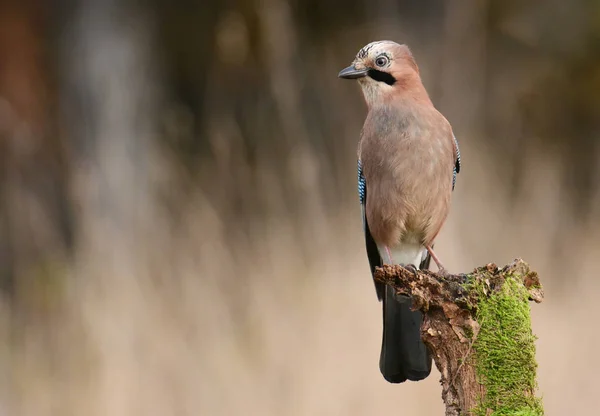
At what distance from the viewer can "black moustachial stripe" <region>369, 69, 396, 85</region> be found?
3.59 meters

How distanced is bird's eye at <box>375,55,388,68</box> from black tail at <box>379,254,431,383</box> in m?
0.89

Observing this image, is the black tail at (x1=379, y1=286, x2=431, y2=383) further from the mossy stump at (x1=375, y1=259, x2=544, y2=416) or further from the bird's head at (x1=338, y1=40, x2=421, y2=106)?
the mossy stump at (x1=375, y1=259, x2=544, y2=416)

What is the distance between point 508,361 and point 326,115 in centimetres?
322

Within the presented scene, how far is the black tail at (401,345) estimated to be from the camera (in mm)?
3467

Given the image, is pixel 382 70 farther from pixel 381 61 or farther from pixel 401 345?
pixel 401 345

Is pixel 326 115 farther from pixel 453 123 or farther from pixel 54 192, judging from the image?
pixel 54 192

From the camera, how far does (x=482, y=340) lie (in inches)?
93.1

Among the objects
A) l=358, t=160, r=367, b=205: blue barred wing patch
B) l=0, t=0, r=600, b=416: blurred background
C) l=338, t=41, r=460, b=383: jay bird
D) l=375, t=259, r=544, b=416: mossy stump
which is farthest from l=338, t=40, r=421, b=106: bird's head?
l=375, t=259, r=544, b=416: mossy stump

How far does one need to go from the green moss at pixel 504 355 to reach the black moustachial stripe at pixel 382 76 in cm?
138

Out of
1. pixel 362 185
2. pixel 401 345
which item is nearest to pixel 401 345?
pixel 401 345

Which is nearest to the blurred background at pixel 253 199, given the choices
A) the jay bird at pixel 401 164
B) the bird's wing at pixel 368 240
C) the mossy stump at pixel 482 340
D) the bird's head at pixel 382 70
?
the bird's wing at pixel 368 240

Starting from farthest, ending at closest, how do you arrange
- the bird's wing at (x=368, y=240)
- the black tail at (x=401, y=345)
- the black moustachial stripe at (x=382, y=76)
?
the bird's wing at (x=368, y=240) → the black moustachial stripe at (x=382, y=76) → the black tail at (x=401, y=345)

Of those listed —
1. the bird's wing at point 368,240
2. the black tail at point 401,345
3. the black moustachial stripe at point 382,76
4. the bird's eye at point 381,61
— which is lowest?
the black tail at point 401,345

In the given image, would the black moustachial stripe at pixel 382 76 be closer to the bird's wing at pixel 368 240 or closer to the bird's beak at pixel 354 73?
the bird's beak at pixel 354 73
